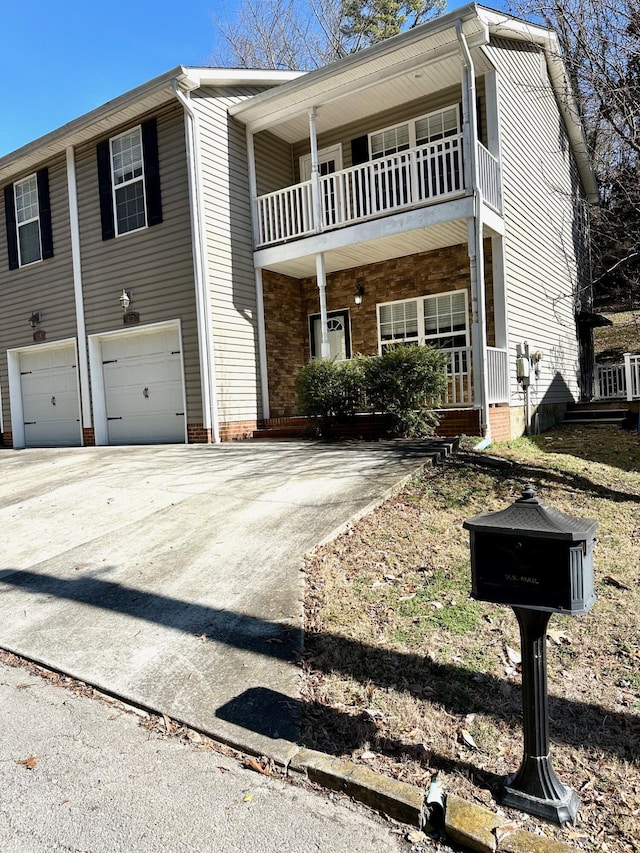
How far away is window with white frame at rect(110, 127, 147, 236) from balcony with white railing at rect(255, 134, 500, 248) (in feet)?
7.74

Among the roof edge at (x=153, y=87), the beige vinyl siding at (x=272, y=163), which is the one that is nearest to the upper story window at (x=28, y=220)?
the roof edge at (x=153, y=87)

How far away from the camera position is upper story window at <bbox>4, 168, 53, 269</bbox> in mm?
13031

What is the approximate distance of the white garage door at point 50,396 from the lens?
13.2 m

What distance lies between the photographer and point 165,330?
11.6m

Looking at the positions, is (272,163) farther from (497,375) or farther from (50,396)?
(50,396)

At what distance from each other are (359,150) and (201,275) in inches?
177

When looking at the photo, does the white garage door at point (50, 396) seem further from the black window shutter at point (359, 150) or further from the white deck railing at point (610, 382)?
the white deck railing at point (610, 382)

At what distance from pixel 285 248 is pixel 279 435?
11.9ft

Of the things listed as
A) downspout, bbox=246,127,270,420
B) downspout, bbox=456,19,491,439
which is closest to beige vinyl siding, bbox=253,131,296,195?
downspout, bbox=246,127,270,420

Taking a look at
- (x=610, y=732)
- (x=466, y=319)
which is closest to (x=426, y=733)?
(x=610, y=732)

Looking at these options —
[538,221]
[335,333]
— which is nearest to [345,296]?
[335,333]

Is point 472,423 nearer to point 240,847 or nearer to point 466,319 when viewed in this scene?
point 466,319

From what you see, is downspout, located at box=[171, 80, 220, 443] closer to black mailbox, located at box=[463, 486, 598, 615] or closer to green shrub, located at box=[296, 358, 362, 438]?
green shrub, located at box=[296, 358, 362, 438]

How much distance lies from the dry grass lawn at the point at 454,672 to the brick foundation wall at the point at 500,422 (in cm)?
425
